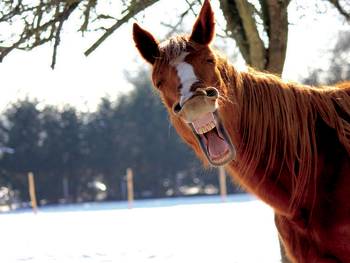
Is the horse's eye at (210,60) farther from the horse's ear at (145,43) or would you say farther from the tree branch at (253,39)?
the tree branch at (253,39)

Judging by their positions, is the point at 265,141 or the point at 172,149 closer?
the point at 265,141

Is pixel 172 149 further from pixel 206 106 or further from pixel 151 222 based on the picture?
pixel 206 106

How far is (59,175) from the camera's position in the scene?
2892 cm

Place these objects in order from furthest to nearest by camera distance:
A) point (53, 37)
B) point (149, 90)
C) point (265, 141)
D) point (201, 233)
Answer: point (149, 90) → point (201, 233) → point (53, 37) → point (265, 141)

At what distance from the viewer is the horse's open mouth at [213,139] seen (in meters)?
3.09

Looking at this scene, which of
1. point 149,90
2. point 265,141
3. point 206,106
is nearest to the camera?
point 206,106

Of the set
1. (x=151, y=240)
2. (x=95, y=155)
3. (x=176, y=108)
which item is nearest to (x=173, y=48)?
(x=176, y=108)

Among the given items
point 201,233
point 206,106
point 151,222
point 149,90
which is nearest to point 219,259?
point 201,233

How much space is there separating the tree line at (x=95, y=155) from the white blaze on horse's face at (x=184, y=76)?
2469cm

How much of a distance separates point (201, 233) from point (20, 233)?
481cm

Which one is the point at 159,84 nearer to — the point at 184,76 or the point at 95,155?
the point at 184,76

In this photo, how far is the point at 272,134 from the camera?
11.1 ft

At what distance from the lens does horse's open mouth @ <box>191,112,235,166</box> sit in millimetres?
3094

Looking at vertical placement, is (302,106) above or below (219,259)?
above
